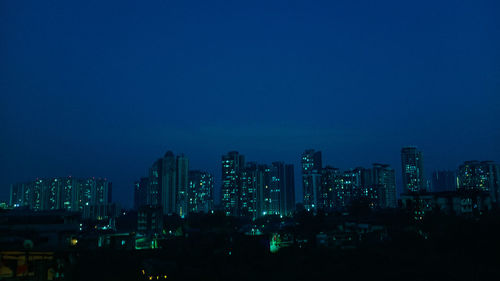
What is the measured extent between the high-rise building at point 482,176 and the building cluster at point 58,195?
191 ft

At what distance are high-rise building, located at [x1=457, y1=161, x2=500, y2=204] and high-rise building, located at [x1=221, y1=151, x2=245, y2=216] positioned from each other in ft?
120

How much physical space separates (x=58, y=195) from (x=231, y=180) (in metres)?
30.0

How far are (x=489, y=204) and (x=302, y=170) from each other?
52809 millimetres

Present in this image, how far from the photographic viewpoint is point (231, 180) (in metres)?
74.7

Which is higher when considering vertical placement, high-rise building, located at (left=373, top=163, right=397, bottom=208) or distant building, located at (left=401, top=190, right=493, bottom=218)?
high-rise building, located at (left=373, top=163, right=397, bottom=208)

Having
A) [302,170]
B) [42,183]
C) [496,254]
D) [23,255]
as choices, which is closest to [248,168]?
[302,170]

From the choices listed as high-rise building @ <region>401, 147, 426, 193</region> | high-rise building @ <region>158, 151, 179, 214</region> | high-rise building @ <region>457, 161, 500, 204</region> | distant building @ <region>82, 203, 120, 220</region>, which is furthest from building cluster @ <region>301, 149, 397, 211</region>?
distant building @ <region>82, 203, 120, 220</region>

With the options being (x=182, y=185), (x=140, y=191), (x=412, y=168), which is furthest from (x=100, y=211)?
(x=412, y=168)

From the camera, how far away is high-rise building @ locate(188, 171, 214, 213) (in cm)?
7588

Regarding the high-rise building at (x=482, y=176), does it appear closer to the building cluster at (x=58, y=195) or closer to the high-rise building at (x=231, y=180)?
the high-rise building at (x=231, y=180)

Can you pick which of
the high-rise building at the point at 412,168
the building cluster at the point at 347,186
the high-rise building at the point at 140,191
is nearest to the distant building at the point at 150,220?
the building cluster at the point at 347,186

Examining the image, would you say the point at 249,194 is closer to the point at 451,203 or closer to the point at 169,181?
the point at 169,181

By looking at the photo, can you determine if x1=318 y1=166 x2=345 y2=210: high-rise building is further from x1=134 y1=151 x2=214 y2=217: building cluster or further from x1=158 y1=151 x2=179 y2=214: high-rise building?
x1=158 y1=151 x2=179 y2=214: high-rise building

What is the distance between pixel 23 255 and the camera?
9344 millimetres
